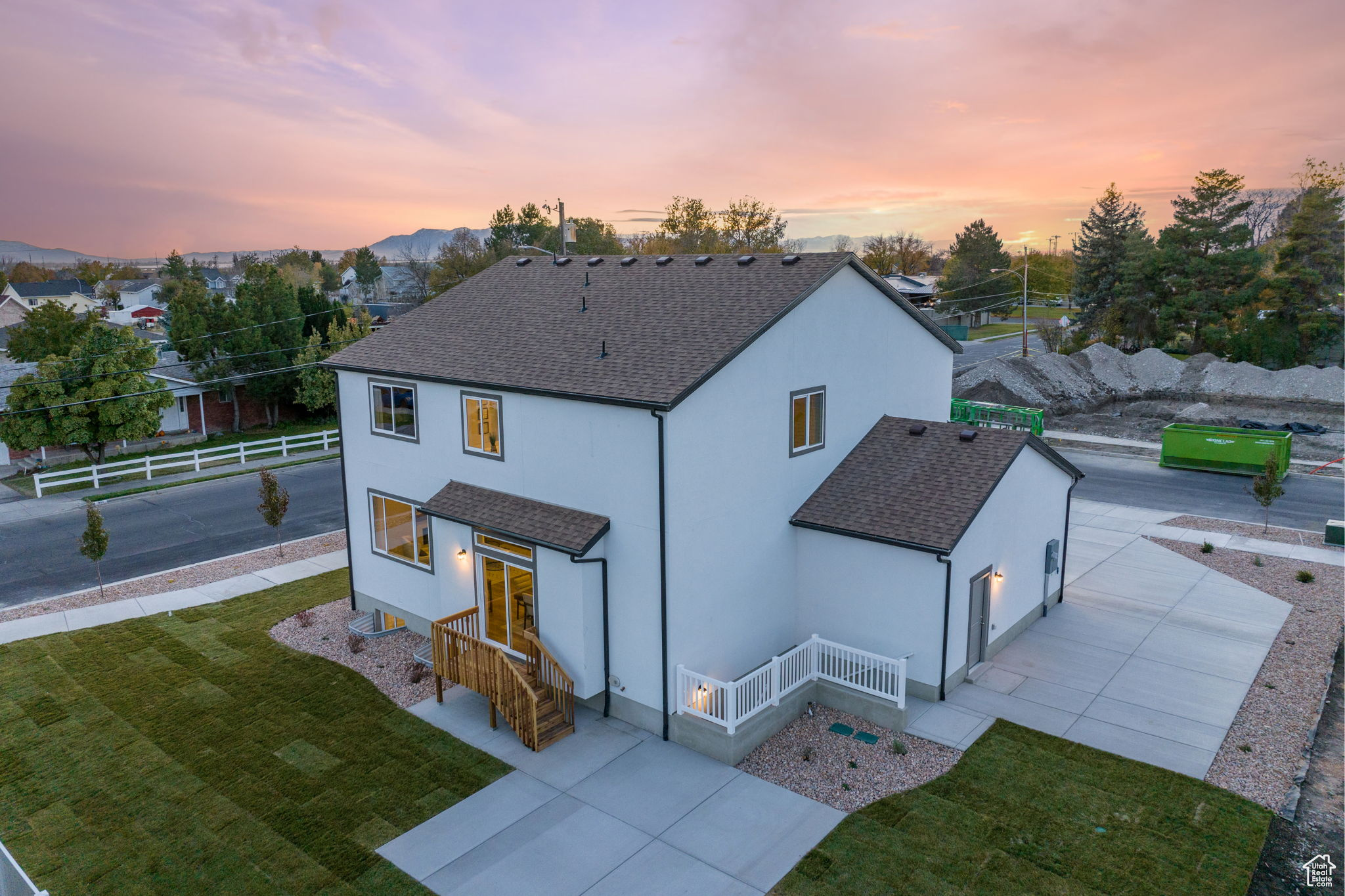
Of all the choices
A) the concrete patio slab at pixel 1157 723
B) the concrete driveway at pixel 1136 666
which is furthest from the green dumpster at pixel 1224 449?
the concrete patio slab at pixel 1157 723

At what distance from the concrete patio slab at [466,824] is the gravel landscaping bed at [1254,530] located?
19.8 meters

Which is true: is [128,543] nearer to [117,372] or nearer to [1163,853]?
[117,372]

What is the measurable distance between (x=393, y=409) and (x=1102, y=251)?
6571cm

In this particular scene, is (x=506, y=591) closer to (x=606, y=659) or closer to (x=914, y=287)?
(x=606, y=659)

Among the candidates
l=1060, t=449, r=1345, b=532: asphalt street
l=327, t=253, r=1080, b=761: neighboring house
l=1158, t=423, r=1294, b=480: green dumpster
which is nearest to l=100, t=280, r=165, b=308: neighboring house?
l=327, t=253, r=1080, b=761: neighboring house

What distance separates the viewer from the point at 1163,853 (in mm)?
8977

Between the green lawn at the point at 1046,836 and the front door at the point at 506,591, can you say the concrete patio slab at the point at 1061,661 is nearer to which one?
the green lawn at the point at 1046,836

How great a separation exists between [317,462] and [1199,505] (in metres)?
31.5

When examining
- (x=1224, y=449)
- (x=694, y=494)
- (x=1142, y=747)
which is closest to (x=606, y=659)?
(x=694, y=494)

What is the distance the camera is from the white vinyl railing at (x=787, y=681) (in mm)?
11320

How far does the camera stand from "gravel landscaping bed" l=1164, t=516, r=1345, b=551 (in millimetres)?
20469

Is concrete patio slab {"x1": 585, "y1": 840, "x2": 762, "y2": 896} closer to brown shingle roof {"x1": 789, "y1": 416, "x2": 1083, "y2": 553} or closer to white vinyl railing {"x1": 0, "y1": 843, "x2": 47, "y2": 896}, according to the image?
white vinyl railing {"x1": 0, "y1": 843, "x2": 47, "y2": 896}

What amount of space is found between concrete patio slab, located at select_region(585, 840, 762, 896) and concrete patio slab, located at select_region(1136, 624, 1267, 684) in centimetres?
946

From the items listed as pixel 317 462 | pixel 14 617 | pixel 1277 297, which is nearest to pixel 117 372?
pixel 317 462
